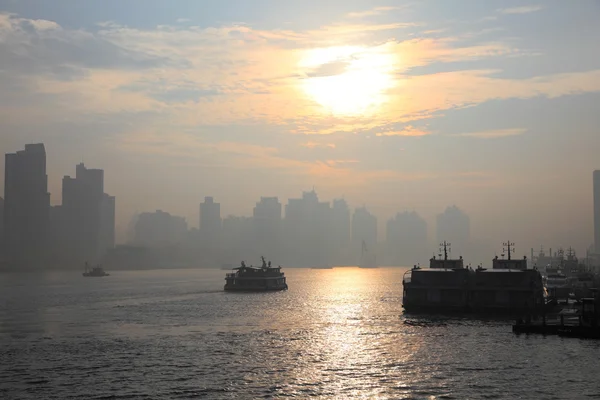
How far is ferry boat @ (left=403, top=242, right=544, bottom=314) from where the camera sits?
376ft

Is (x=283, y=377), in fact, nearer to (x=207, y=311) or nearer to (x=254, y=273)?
(x=207, y=311)

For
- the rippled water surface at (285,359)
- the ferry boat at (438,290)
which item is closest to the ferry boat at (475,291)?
the ferry boat at (438,290)

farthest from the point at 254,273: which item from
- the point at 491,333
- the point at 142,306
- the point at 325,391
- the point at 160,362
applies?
the point at 325,391

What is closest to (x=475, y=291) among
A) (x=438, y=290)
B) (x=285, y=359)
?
(x=438, y=290)

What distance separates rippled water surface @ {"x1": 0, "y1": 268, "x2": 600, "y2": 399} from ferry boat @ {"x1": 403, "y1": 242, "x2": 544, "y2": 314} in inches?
308

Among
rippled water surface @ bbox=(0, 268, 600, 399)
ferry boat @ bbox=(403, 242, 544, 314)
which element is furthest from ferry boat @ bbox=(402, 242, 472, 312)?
rippled water surface @ bbox=(0, 268, 600, 399)

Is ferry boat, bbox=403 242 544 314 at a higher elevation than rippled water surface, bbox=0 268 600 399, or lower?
higher

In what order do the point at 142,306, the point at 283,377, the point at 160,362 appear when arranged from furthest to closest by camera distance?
1. the point at 142,306
2. the point at 160,362
3. the point at 283,377

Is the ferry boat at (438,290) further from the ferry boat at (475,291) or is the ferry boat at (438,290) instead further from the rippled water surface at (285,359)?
the rippled water surface at (285,359)

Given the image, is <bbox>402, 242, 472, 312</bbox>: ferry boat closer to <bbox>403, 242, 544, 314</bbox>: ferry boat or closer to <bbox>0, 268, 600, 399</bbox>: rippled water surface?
<bbox>403, 242, 544, 314</bbox>: ferry boat

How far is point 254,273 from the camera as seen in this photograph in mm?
199750

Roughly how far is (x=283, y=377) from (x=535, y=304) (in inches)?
2758

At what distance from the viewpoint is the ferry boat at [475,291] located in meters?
115

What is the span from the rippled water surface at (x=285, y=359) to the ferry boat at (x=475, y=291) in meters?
7.82
